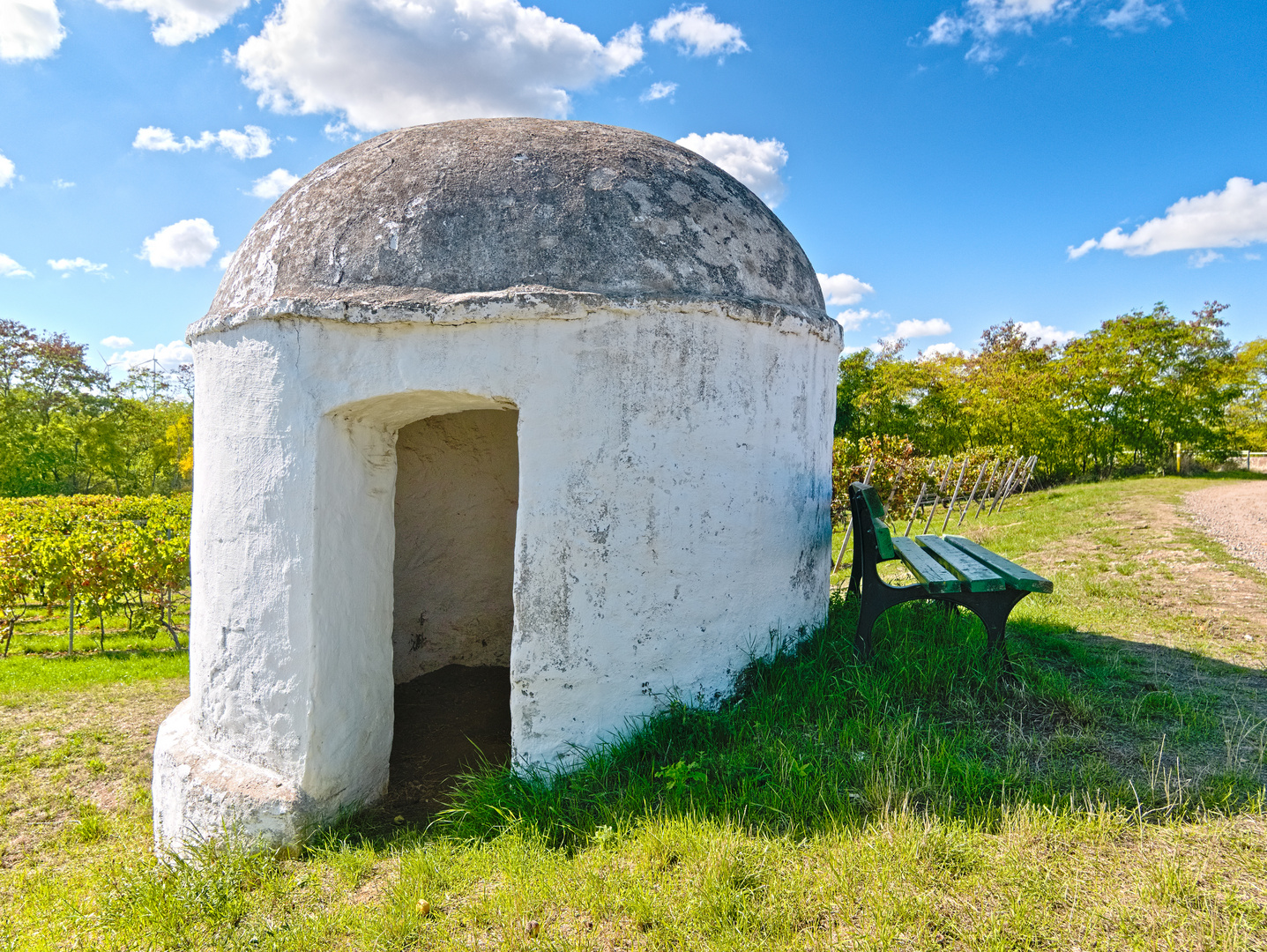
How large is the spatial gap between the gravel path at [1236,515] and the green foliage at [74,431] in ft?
91.2

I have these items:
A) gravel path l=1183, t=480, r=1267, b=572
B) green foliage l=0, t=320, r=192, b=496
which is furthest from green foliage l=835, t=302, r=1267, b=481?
green foliage l=0, t=320, r=192, b=496

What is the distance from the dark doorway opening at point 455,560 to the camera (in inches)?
222

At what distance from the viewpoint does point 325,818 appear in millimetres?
3684

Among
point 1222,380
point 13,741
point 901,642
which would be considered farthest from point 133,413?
point 1222,380

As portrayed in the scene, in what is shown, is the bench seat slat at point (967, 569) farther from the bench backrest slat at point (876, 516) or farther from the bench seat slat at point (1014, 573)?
the bench backrest slat at point (876, 516)

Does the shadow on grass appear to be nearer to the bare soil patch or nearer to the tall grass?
the tall grass

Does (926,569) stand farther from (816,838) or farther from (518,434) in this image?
(518,434)

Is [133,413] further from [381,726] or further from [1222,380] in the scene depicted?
[1222,380]

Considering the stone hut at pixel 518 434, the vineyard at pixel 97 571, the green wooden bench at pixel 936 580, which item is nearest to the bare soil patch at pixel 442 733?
the stone hut at pixel 518 434

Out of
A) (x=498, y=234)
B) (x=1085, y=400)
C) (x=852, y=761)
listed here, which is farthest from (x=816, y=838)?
(x=1085, y=400)

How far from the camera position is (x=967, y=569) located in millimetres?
3947

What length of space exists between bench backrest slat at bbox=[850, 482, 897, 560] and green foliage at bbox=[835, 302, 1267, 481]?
18.1 meters

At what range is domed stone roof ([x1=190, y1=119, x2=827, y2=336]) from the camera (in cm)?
347

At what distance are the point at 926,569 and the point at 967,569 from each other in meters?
0.20
